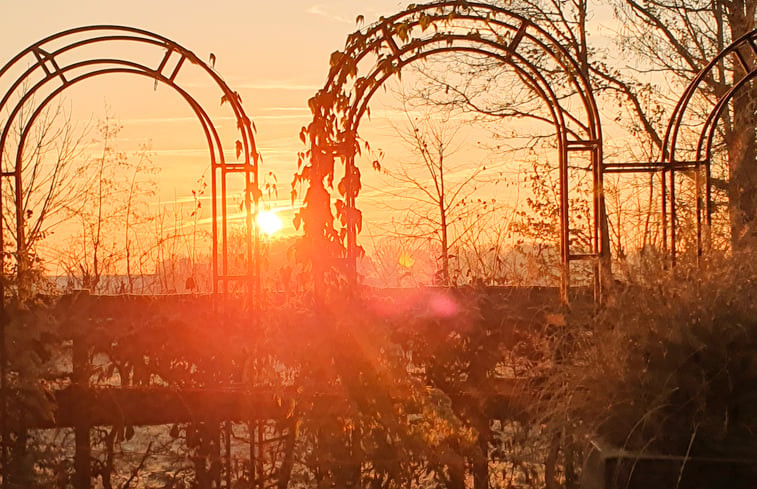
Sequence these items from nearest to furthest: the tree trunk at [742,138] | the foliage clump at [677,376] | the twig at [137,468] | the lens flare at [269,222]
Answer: the foliage clump at [677,376], the twig at [137,468], the lens flare at [269,222], the tree trunk at [742,138]

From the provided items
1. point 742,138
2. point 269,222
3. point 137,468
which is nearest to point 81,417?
point 137,468

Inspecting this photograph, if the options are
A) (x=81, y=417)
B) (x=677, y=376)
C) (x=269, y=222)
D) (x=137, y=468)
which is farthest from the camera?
(x=269, y=222)

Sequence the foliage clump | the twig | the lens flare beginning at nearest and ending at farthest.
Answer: the foliage clump
the twig
the lens flare

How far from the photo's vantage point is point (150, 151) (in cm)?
1235

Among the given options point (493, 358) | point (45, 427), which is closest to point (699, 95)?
point (493, 358)

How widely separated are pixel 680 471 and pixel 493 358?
193cm

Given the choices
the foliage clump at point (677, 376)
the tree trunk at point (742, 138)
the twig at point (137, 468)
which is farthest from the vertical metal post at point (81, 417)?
the tree trunk at point (742, 138)

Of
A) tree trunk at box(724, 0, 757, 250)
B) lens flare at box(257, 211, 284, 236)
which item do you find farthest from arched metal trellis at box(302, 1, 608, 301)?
tree trunk at box(724, 0, 757, 250)

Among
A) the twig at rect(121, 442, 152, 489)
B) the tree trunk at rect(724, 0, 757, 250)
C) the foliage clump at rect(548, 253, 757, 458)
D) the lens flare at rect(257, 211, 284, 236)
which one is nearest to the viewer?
the foliage clump at rect(548, 253, 757, 458)

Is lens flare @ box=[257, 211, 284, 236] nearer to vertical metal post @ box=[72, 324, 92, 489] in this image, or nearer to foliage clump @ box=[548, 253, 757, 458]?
vertical metal post @ box=[72, 324, 92, 489]

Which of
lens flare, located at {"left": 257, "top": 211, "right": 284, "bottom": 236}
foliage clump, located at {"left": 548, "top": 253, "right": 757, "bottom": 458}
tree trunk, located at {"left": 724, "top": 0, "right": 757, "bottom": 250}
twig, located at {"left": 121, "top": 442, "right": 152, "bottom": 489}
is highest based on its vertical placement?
tree trunk, located at {"left": 724, "top": 0, "right": 757, "bottom": 250}

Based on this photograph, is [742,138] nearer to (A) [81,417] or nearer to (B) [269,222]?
(B) [269,222]

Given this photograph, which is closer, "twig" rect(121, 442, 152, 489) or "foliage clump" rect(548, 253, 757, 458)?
"foliage clump" rect(548, 253, 757, 458)

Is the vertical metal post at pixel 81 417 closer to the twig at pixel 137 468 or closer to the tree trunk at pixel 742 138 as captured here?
the twig at pixel 137 468
